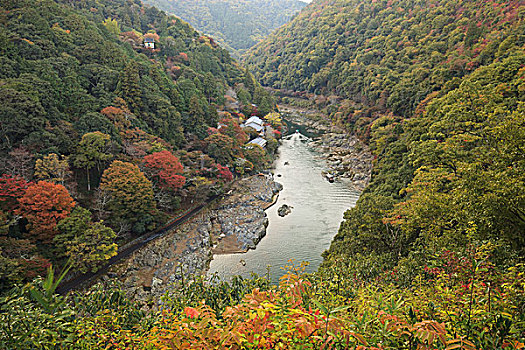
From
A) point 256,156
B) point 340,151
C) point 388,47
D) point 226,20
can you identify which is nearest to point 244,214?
point 256,156

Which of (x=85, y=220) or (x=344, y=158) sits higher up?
(x=344, y=158)

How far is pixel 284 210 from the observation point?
25.0m

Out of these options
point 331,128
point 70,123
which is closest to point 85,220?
point 70,123

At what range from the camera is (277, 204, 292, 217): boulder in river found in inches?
976

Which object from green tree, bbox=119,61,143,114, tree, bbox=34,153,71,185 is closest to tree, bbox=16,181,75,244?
tree, bbox=34,153,71,185

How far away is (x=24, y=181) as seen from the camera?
14445 mm

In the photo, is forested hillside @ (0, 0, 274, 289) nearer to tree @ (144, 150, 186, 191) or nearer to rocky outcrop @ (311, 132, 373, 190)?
tree @ (144, 150, 186, 191)

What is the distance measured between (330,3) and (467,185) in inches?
3703

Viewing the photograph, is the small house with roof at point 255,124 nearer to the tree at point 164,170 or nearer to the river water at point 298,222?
the river water at point 298,222

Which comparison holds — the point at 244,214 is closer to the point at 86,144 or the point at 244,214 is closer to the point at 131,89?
the point at 86,144

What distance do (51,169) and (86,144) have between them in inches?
125

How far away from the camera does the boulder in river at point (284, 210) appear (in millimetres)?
24797

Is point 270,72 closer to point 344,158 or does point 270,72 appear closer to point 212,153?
point 344,158

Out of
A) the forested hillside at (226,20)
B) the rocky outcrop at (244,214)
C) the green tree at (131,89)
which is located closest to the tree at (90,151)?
the green tree at (131,89)
